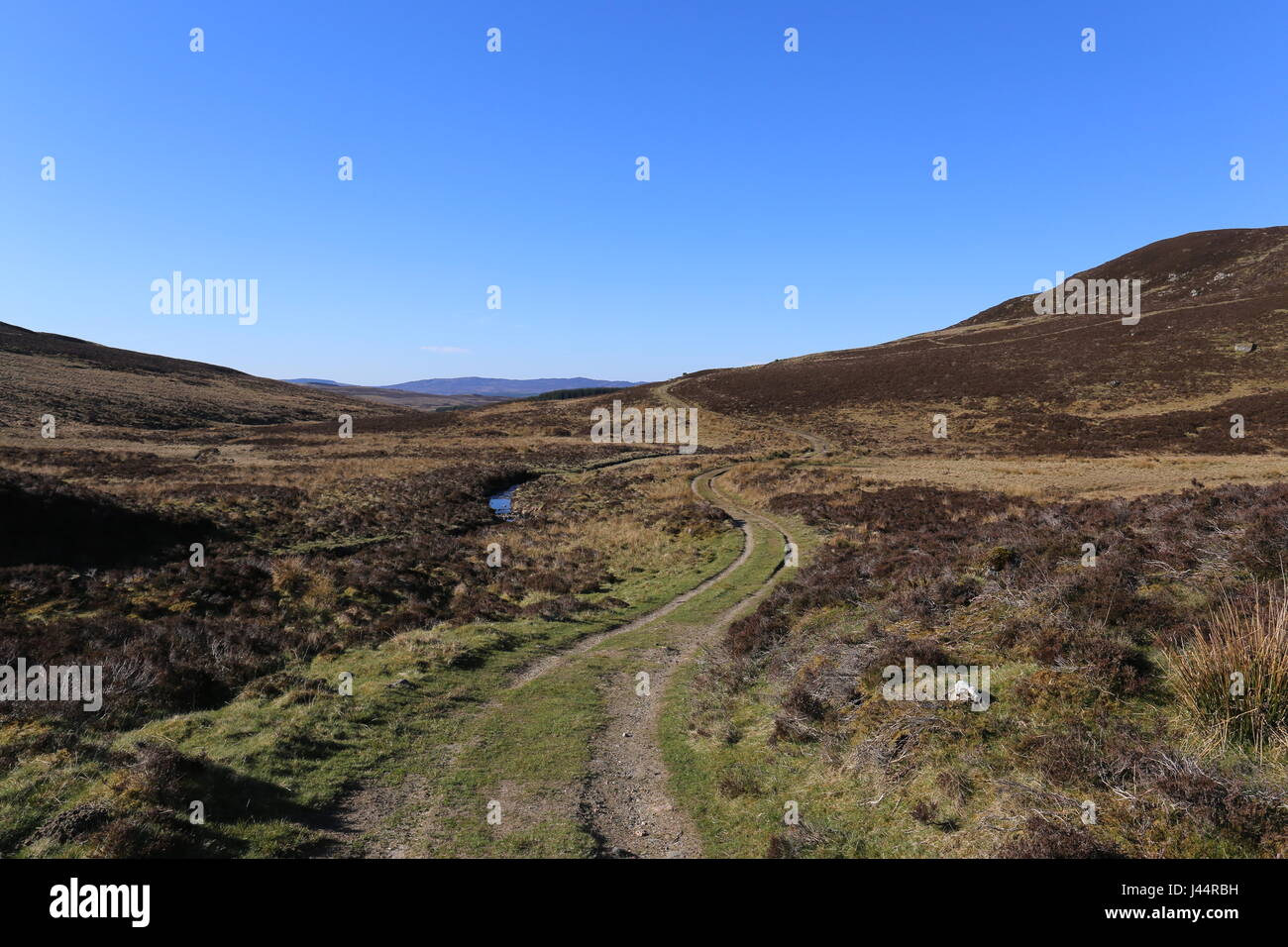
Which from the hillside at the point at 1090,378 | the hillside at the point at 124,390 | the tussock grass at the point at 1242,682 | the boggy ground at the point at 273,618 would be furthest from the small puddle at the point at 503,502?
the hillside at the point at 124,390

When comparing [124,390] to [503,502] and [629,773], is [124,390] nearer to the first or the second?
[503,502]

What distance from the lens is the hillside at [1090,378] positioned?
55188 millimetres

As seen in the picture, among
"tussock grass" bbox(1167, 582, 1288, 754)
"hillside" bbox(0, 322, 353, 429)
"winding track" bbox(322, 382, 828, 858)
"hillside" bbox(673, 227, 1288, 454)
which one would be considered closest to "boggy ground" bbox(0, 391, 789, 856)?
"winding track" bbox(322, 382, 828, 858)

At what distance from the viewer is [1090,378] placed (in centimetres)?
7262

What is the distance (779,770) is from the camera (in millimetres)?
8266

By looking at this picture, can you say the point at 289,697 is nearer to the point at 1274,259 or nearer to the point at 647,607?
the point at 647,607

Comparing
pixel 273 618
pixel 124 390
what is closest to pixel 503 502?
pixel 273 618

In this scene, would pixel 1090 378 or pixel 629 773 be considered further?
pixel 1090 378

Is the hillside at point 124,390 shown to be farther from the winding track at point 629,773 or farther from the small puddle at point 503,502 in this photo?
the winding track at point 629,773

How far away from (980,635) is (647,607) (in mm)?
10844

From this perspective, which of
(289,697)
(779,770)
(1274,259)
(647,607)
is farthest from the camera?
(1274,259)

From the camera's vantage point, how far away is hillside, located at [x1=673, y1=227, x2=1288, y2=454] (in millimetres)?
55188

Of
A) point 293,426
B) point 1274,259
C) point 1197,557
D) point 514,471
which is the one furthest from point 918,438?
point 1274,259

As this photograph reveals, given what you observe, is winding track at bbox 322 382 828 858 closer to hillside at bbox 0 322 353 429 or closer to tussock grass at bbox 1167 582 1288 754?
tussock grass at bbox 1167 582 1288 754
